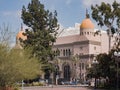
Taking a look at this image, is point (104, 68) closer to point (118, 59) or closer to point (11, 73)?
point (118, 59)

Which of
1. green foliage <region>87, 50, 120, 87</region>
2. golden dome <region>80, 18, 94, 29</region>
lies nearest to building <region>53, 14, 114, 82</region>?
golden dome <region>80, 18, 94, 29</region>

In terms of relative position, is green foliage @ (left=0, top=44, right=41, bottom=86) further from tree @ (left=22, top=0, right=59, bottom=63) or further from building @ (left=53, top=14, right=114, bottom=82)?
building @ (left=53, top=14, right=114, bottom=82)

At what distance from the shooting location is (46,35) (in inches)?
2675

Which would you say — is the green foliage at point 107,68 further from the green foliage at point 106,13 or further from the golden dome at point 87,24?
the golden dome at point 87,24

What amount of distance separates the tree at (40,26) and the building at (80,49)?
179ft

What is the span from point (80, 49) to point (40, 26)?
210 feet

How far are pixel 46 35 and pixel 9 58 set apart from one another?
114 feet

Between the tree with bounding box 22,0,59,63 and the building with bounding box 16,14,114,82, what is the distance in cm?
5451

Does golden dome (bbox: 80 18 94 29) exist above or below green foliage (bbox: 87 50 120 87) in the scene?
above

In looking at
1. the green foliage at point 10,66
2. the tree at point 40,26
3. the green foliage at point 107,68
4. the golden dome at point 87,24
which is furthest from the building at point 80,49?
the green foliage at point 10,66

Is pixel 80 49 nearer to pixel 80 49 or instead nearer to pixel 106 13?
pixel 80 49

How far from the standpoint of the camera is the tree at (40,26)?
6681 cm

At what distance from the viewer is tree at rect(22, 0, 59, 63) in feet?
219

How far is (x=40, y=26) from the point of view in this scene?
6831 cm
